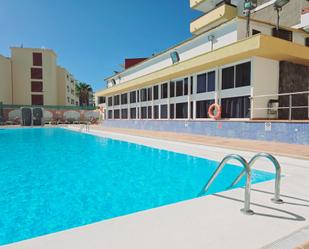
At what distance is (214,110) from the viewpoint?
46.8ft

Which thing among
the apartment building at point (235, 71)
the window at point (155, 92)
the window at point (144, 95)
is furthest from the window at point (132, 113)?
the apartment building at point (235, 71)

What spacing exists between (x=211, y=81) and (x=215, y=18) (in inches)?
416

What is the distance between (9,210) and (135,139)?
385 inches

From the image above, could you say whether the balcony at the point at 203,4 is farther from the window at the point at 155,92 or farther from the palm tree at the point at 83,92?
the palm tree at the point at 83,92

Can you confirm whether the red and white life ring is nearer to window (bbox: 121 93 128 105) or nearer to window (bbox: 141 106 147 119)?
window (bbox: 141 106 147 119)

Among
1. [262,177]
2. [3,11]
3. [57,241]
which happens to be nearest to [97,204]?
[57,241]

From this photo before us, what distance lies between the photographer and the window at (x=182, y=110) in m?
17.3

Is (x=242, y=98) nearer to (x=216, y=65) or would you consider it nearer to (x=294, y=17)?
(x=216, y=65)

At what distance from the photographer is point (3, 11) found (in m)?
19.7

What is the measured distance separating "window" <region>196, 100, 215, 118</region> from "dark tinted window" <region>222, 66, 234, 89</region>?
1.47 metres

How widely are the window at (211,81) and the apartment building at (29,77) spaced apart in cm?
3844

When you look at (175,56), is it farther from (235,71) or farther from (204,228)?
(204,228)

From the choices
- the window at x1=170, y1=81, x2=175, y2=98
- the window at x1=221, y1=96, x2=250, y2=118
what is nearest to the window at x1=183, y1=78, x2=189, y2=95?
the window at x1=170, y1=81, x2=175, y2=98

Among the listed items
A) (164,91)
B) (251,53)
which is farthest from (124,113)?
(251,53)
